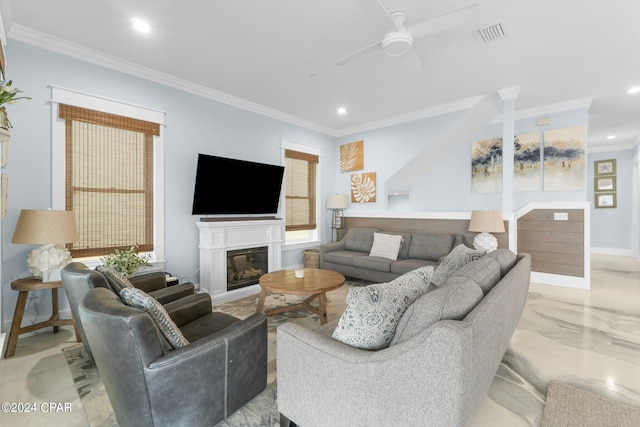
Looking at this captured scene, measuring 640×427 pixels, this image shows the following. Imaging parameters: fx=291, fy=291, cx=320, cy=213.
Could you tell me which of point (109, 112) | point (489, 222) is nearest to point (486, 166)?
point (489, 222)

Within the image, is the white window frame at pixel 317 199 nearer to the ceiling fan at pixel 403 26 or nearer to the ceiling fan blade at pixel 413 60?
the ceiling fan at pixel 403 26

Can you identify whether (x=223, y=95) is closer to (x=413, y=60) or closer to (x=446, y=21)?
(x=413, y=60)

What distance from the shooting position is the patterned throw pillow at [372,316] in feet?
4.25

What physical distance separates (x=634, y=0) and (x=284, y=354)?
3662 millimetres

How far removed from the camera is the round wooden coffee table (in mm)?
2691

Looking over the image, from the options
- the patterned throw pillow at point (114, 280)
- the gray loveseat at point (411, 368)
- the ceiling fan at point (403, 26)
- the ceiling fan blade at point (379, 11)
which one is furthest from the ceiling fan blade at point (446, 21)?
the patterned throw pillow at point (114, 280)

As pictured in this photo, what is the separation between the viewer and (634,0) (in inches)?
90.1

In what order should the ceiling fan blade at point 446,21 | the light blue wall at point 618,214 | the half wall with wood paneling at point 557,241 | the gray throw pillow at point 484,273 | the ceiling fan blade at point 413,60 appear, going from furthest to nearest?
the light blue wall at point 618,214 → the half wall with wood paneling at point 557,241 → the ceiling fan blade at point 413,60 → the ceiling fan blade at point 446,21 → the gray throw pillow at point 484,273

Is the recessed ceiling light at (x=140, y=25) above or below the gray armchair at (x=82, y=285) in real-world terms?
above

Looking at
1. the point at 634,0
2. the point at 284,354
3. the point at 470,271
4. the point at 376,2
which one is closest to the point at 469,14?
the point at 376,2

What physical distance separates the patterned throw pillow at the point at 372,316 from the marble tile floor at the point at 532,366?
0.92 m

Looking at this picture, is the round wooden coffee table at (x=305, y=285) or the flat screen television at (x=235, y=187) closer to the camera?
the round wooden coffee table at (x=305, y=285)

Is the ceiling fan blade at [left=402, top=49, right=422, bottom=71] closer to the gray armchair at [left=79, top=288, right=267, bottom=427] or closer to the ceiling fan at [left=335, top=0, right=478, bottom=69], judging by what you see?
the ceiling fan at [left=335, top=0, right=478, bottom=69]

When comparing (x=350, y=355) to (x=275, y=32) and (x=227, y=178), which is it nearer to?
(x=275, y=32)
